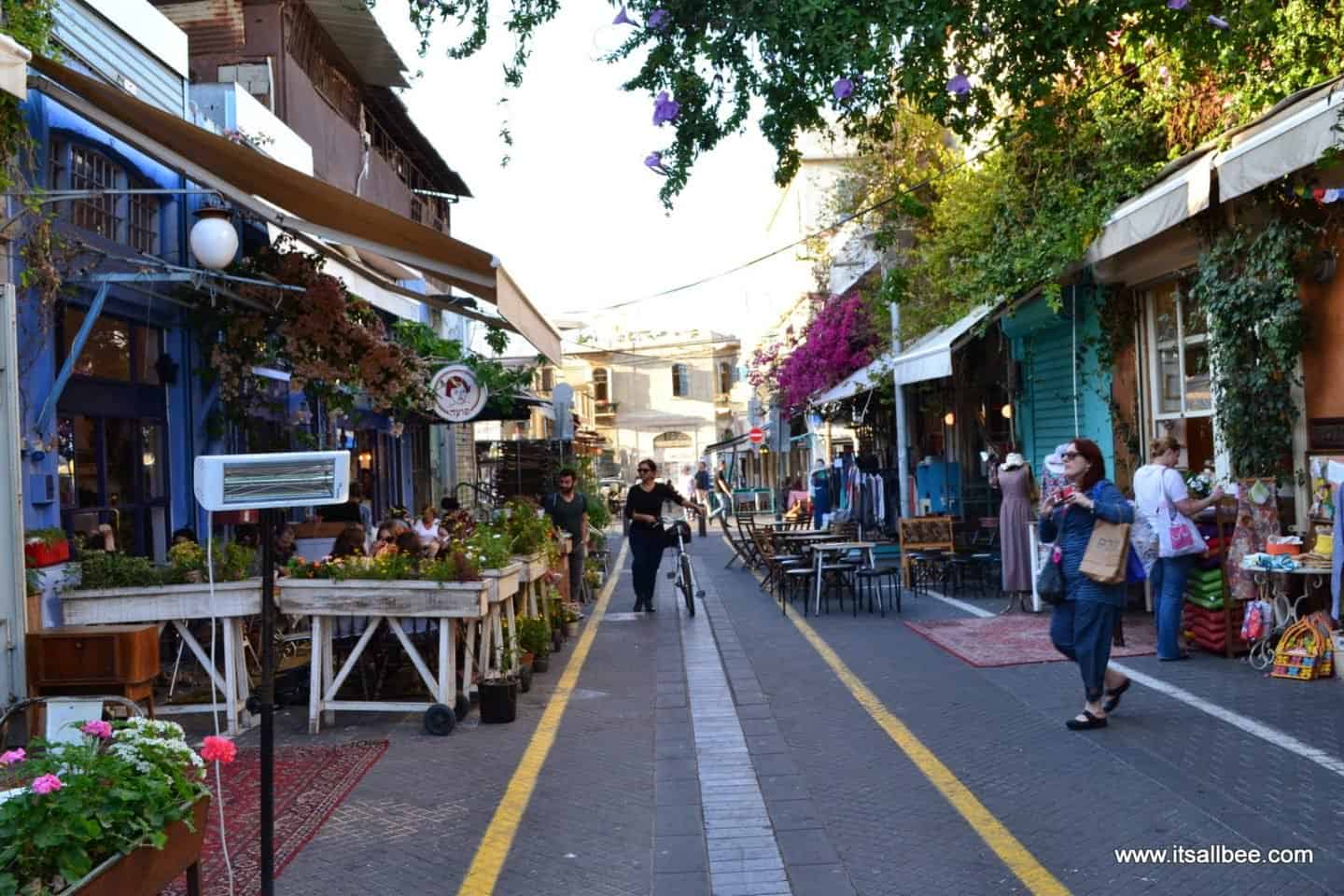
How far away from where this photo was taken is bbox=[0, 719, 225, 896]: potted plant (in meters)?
3.58

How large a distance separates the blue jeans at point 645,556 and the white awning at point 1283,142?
7607 millimetres

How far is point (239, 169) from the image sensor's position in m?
8.25

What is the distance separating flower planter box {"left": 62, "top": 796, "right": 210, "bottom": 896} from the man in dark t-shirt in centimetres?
1005

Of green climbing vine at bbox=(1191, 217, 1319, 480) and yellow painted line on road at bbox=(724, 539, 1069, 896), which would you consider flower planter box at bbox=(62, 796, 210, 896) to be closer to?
yellow painted line on road at bbox=(724, 539, 1069, 896)

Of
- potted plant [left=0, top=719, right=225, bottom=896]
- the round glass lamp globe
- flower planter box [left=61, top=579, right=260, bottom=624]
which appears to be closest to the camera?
potted plant [left=0, top=719, right=225, bottom=896]

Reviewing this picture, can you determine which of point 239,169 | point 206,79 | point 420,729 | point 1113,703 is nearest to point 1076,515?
point 1113,703

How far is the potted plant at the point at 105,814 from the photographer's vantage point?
3.58 metres

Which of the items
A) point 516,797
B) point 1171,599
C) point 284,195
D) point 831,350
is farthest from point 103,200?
point 831,350

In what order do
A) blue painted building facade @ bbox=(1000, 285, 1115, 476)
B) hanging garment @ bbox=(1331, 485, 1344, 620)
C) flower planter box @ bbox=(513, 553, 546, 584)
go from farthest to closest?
blue painted building facade @ bbox=(1000, 285, 1115, 476) → flower planter box @ bbox=(513, 553, 546, 584) → hanging garment @ bbox=(1331, 485, 1344, 620)

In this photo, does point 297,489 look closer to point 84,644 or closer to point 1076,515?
point 84,644

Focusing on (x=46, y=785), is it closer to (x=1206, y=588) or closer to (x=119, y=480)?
(x=119, y=480)

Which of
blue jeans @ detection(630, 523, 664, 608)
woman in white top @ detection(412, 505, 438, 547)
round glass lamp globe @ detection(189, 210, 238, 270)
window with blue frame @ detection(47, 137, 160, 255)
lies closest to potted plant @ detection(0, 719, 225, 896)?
round glass lamp globe @ detection(189, 210, 238, 270)

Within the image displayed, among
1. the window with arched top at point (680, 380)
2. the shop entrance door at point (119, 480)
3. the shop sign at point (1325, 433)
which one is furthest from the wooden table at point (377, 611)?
the window with arched top at point (680, 380)

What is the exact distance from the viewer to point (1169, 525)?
31.6 feet
